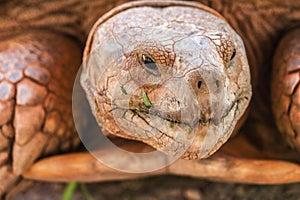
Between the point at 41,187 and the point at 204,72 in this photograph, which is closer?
the point at 204,72

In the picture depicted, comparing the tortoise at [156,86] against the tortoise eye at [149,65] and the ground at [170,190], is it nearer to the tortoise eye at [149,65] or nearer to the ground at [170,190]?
the tortoise eye at [149,65]

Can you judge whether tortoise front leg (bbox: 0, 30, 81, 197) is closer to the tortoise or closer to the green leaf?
the tortoise

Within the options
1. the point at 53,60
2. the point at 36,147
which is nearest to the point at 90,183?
the point at 36,147

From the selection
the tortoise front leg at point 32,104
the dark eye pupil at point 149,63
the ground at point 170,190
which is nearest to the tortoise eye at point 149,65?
the dark eye pupil at point 149,63

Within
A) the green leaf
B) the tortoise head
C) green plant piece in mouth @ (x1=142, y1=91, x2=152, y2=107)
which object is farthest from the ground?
green plant piece in mouth @ (x1=142, y1=91, x2=152, y2=107)

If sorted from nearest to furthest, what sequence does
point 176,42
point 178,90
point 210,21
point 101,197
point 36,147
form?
point 178,90 → point 176,42 → point 210,21 → point 36,147 → point 101,197

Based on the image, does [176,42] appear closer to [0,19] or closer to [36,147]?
[36,147]

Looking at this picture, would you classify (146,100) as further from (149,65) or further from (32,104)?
(32,104)
